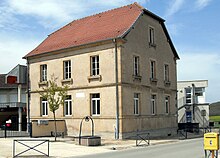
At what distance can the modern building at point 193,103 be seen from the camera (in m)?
46.0

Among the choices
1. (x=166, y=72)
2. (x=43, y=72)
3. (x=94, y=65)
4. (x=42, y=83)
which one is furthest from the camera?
(x=166, y=72)

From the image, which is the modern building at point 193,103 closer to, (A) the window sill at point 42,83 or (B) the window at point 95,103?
(A) the window sill at point 42,83

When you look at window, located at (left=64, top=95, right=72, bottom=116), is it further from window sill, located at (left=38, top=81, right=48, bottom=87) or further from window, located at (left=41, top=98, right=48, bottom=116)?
window sill, located at (left=38, top=81, right=48, bottom=87)

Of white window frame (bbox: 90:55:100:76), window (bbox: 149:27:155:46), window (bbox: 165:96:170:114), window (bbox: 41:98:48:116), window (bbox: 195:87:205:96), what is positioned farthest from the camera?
window (bbox: 195:87:205:96)

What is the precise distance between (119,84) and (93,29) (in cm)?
644

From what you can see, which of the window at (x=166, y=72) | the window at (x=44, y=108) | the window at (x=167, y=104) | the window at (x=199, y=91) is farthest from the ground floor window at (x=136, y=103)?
the window at (x=199, y=91)

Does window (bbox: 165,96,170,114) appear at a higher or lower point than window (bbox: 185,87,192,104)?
lower

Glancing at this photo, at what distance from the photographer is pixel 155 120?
29750mm

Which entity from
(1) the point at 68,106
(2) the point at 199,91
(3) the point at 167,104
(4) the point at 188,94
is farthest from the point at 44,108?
(2) the point at 199,91

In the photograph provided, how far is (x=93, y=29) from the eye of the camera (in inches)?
1167

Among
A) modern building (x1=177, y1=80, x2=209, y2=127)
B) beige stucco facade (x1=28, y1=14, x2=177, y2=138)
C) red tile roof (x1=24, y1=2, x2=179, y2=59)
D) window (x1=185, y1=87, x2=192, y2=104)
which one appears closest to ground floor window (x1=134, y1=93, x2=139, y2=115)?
beige stucco facade (x1=28, y1=14, x2=177, y2=138)

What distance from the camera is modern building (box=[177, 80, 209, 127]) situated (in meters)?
46.0

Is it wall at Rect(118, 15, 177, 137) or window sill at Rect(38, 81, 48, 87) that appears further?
window sill at Rect(38, 81, 48, 87)

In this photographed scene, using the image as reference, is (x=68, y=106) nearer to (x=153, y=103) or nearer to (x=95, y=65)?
(x=95, y=65)
